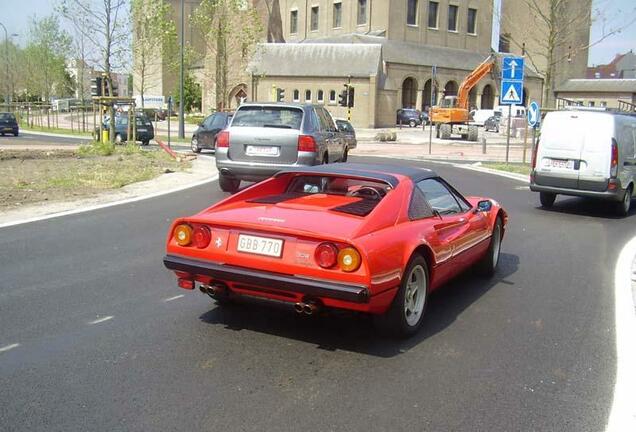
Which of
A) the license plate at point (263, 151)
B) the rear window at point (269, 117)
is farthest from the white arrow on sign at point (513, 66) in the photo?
the license plate at point (263, 151)

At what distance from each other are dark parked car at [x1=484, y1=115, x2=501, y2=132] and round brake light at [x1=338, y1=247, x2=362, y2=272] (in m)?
56.5

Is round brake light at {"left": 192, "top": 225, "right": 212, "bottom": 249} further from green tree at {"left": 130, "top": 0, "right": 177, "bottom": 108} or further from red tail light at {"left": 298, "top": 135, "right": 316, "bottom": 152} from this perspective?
green tree at {"left": 130, "top": 0, "right": 177, "bottom": 108}

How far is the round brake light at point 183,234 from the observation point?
16.6 ft

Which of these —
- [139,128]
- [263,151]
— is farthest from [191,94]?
[263,151]

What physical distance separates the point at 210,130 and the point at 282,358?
23165 mm

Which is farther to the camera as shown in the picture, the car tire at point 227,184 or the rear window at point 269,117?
the car tire at point 227,184

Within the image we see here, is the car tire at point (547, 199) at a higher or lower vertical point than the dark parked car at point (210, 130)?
lower

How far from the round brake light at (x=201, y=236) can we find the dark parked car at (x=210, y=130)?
22.0 meters

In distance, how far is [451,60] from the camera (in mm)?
71812

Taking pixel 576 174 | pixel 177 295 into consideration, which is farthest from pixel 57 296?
pixel 576 174

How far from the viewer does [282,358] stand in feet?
15.0

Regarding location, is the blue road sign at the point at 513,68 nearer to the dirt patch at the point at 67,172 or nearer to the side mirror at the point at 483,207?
the dirt patch at the point at 67,172

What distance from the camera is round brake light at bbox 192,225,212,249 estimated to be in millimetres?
4980

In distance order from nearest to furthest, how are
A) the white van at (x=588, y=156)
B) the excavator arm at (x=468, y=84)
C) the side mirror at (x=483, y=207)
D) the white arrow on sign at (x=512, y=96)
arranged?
the side mirror at (x=483, y=207) → the white van at (x=588, y=156) → the white arrow on sign at (x=512, y=96) → the excavator arm at (x=468, y=84)
